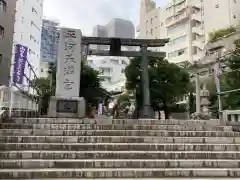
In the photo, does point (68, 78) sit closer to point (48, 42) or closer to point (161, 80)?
point (161, 80)

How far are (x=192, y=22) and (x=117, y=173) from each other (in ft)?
152

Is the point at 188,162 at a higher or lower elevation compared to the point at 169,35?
lower

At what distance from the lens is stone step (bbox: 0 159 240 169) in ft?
22.2

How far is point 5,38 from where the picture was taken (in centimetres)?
2506

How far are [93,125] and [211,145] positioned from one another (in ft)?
11.2

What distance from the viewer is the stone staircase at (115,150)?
6.58 meters

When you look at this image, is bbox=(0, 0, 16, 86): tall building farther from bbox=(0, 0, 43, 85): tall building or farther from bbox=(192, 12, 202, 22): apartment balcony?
bbox=(192, 12, 202, 22): apartment balcony

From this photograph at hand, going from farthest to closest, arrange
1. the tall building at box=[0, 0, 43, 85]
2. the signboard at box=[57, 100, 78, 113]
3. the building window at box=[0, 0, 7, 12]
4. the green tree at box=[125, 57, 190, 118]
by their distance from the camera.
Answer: the tall building at box=[0, 0, 43, 85]
the building window at box=[0, 0, 7, 12]
the green tree at box=[125, 57, 190, 118]
the signboard at box=[57, 100, 78, 113]

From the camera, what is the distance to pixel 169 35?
2078 inches

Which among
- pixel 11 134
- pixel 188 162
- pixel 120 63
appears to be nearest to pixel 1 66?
pixel 11 134

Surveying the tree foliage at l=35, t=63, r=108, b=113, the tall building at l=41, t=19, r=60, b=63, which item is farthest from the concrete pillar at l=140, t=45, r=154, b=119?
the tall building at l=41, t=19, r=60, b=63

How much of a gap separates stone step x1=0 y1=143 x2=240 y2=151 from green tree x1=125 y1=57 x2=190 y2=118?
14.4 meters

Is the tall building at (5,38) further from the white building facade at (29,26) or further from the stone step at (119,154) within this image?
the stone step at (119,154)

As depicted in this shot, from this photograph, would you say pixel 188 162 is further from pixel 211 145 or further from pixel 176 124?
pixel 176 124
